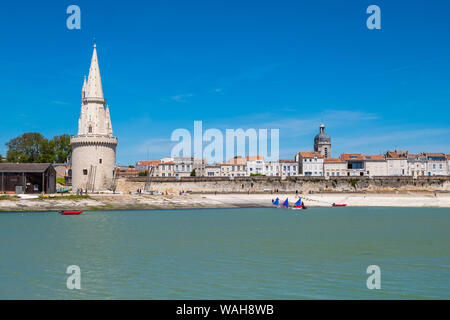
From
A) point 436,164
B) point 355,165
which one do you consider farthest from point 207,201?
point 436,164

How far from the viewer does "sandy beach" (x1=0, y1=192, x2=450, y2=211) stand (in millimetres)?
45906

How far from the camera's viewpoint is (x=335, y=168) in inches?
3642

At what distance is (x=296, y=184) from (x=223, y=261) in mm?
52700

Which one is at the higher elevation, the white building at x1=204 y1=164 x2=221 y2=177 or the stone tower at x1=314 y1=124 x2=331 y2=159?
the stone tower at x1=314 y1=124 x2=331 y2=159

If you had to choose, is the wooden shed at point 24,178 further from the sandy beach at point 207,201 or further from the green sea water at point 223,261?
the green sea water at point 223,261

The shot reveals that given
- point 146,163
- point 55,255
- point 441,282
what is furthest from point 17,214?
point 146,163

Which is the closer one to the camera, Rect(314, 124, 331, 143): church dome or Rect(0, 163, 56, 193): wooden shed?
Rect(0, 163, 56, 193): wooden shed

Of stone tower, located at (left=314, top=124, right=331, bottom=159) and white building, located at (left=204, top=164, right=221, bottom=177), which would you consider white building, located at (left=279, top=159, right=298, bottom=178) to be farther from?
stone tower, located at (left=314, top=124, right=331, bottom=159)

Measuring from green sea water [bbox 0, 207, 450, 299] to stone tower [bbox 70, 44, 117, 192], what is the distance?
28.9 meters

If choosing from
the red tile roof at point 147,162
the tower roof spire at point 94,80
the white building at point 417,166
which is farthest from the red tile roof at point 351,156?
the tower roof spire at point 94,80

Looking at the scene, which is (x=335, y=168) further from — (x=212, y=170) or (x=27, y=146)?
(x=27, y=146)

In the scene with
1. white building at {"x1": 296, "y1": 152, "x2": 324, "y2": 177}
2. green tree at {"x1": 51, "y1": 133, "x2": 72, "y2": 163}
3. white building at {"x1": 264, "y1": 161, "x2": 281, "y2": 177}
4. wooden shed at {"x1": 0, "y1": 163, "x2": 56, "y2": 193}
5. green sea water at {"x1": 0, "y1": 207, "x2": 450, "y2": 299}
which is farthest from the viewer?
white building at {"x1": 264, "y1": 161, "x2": 281, "y2": 177}

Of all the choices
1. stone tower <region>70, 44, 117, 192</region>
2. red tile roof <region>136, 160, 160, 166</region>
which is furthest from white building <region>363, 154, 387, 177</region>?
stone tower <region>70, 44, 117, 192</region>
